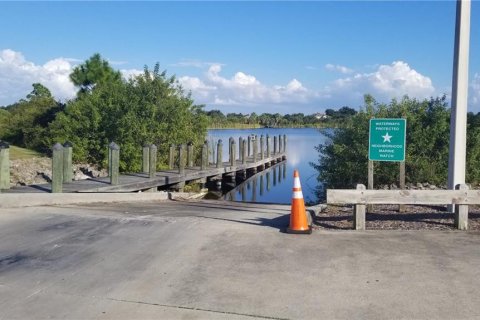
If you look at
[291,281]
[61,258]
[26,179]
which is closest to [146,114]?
[26,179]

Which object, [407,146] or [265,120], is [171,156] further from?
[265,120]

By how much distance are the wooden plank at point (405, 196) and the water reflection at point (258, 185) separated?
1675cm

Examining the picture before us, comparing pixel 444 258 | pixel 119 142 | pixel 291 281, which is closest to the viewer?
pixel 291 281

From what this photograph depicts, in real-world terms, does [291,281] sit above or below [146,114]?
below

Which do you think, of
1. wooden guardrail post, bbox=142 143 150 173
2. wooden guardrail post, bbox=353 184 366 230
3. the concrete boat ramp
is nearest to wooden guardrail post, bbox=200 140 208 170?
wooden guardrail post, bbox=142 143 150 173

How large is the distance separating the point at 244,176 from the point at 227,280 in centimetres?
2482

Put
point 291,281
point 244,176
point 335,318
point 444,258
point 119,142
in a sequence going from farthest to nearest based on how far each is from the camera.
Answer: point 244,176 → point 119,142 → point 444,258 → point 291,281 → point 335,318

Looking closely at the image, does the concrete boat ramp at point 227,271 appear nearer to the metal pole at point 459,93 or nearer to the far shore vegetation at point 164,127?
the metal pole at point 459,93

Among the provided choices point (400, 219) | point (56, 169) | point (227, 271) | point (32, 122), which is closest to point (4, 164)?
point (56, 169)

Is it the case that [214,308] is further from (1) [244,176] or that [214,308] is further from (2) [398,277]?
(1) [244,176]

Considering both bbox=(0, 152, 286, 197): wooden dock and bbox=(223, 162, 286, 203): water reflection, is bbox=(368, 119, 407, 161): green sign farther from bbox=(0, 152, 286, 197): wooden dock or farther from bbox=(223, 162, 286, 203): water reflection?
bbox=(223, 162, 286, 203): water reflection

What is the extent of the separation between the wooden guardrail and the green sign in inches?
38.1

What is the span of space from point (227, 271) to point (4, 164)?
7.51 meters

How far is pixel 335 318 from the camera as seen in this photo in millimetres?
4203
